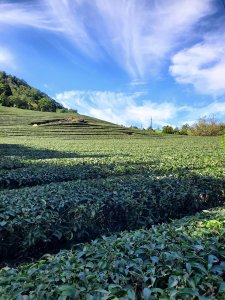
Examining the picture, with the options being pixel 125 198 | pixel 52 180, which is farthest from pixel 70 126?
pixel 125 198

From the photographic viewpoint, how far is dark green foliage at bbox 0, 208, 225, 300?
2.59 metres

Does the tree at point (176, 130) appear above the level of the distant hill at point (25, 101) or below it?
below

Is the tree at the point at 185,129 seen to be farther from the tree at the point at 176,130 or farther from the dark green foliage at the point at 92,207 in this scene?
the dark green foliage at the point at 92,207

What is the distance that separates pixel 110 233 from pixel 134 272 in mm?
4195

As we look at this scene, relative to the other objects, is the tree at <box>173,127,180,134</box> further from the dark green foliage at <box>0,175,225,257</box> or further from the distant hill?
the dark green foliage at <box>0,175,225,257</box>

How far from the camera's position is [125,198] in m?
7.55

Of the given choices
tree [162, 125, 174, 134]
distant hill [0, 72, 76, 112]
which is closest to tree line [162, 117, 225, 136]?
tree [162, 125, 174, 134]

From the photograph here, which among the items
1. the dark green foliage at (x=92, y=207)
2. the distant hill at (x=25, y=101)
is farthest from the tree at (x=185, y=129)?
the dark green foliage at (x=92, y=207)

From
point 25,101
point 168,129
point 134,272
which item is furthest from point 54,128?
point 134,272

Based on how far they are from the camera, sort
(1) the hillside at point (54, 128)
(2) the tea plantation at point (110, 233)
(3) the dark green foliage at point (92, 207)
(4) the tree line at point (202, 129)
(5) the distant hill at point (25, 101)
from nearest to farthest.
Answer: (2) the tea plantation at point (110, 233) < (3) the dark green foliage at point (92, 207) < (1) the hillside at point (54, 128) < (4) the tree line at point (202, 129) < (5) the distant hill at point (25, 101)

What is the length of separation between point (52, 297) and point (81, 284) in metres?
0.31

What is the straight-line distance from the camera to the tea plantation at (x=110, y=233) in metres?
2.75

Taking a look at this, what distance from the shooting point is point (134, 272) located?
288 centimetres

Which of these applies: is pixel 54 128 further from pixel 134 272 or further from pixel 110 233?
pixel 134 272
